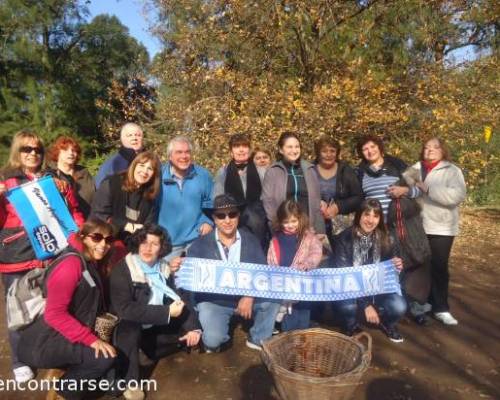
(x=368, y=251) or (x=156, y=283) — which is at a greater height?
(x=368, y=251)

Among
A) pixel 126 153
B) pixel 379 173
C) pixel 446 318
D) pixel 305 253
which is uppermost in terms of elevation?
pixel 126 153

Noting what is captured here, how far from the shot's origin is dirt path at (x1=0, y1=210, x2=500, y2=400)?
A: 138 inches

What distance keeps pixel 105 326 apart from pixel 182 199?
1412 millimetres

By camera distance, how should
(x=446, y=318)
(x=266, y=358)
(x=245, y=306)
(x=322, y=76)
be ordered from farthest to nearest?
(x=322, y=76) → (x=446, y=318) → (x=245, y=306) → (x=266, y=358)

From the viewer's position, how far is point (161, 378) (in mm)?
3717

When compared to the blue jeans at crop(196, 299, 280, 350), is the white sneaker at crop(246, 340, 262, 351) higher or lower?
lower

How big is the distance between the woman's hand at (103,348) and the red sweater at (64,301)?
0.06 meters

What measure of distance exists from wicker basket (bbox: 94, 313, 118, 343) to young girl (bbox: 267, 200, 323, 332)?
1.52 metres

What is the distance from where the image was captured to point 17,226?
138 inches

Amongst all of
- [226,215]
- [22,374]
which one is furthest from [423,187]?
[22,374]

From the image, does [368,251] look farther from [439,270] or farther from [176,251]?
[176,251]

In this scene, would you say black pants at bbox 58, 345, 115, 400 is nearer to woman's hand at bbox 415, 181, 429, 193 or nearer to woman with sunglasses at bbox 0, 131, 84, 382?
woman with sunglasses at bbox 0, 131, 84, 382

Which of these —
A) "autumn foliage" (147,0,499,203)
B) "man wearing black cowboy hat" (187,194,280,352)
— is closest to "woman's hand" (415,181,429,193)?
"man wearing black cowboy hat" (187,194,280,352)

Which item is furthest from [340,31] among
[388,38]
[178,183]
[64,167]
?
[64,167]
